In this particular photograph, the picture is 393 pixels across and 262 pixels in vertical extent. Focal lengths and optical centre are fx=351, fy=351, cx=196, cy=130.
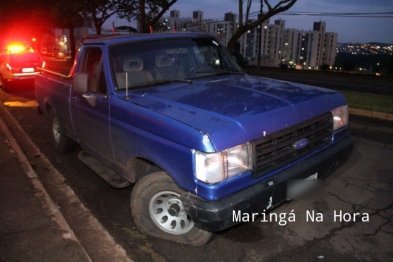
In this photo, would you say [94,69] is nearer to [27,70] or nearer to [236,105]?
[236,105]

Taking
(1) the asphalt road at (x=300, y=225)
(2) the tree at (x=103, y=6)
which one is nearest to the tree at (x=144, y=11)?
(2) the tree at (x=103, y=6)

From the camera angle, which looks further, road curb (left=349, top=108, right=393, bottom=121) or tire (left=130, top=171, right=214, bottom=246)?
road curb (left=349, top=108, right=393, bottom=121)

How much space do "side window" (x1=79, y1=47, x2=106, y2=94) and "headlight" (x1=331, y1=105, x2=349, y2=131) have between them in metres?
2.60

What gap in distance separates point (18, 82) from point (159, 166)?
13.9 m

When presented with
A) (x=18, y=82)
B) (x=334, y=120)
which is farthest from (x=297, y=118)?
(x=18, y=82)

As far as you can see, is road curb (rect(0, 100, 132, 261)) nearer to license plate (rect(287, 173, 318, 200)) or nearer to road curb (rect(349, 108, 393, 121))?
license plate (rect(287, 173, 318, 200))

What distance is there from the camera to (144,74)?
162 inches

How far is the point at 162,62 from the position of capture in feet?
14.0

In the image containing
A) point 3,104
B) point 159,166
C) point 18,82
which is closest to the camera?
point 159,166

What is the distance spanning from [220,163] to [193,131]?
13.0 inches

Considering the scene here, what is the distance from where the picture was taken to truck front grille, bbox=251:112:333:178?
9.87 ft

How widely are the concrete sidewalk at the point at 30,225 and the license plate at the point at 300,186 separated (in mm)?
1965

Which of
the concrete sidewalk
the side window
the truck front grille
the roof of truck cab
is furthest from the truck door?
the truck front grille

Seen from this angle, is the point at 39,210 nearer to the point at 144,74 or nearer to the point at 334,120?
the point at 144,74
